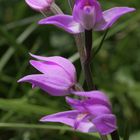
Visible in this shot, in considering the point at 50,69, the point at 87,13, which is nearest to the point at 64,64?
the point at 50,69

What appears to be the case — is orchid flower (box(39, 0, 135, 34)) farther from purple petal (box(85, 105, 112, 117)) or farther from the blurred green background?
the blurred green background

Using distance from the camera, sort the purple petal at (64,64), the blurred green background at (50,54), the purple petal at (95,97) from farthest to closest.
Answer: the blurred green background at (50,54), the purple petal at (64,64), the purple petal at (95,97)

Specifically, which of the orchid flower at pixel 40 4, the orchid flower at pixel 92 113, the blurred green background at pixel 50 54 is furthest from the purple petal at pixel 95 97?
the blurred green background at pixel 50 54

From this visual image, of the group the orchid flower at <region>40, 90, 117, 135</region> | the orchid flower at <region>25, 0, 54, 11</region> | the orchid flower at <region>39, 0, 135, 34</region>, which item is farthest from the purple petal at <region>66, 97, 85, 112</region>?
the orchid flower at <region>25, 0, 54, 11</region>

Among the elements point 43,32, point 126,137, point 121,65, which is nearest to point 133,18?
point 121,65

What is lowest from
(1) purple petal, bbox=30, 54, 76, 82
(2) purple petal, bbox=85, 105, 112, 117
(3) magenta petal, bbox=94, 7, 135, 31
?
(2) purple petal, bbox=85, 105, 112, 117

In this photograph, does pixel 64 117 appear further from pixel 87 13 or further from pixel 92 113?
pixel 87 13

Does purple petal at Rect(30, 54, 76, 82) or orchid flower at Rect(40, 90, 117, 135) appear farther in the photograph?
purple petal at Rect(30, 54, 76, 82)

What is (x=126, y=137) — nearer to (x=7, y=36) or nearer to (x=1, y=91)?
(x=7, y=36)

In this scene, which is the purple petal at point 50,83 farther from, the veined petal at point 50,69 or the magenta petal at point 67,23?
the magenta petal at point 67,23
